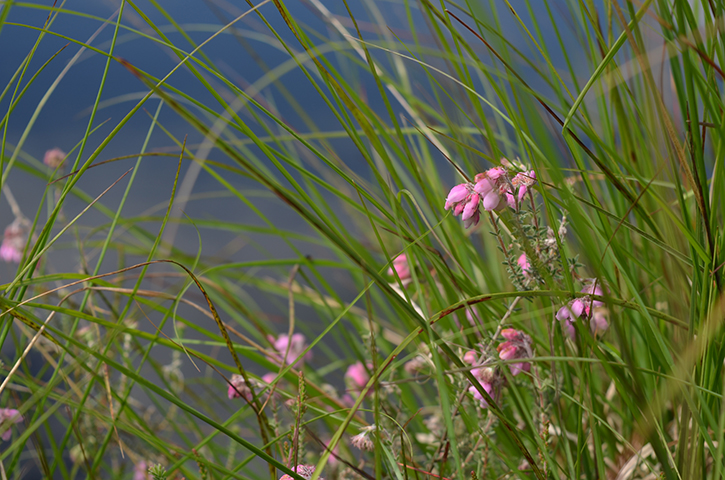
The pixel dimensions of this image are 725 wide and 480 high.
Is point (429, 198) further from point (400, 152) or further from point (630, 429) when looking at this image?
point (630, 429)

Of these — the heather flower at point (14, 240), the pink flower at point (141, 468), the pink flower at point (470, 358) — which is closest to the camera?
the pink flower at point (470, 358)

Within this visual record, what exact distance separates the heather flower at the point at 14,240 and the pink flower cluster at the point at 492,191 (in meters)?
0.92

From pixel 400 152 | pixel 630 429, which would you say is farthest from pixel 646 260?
pixel 400 152


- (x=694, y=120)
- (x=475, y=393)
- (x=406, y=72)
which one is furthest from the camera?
(x=406, y=72)

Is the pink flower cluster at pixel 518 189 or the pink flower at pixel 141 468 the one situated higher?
the pink flower cluster at pixel 518 189

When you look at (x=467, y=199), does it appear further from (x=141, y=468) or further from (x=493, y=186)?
(x=141, y=468)

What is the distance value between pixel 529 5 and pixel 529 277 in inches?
16.0

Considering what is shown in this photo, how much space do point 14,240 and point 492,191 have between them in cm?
118

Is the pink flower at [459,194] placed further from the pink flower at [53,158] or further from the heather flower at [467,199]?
the pink flower at [53,158]

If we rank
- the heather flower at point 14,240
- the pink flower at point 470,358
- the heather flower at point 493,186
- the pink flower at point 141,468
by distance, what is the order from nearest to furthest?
1. the heather flower at point 493,186
2. the pink flower at point 470,358
3. the pink flower at point 141,468
4. the heather flower at point 14,240

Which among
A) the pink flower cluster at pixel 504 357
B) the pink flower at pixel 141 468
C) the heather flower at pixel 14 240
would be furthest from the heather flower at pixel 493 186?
the heather flower at pixel 14 240

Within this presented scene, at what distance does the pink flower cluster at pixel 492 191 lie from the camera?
41 cm

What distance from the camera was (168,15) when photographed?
1.92 feet

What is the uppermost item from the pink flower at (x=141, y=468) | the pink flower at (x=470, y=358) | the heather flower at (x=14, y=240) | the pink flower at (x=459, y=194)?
the heather flower at (x=14, y=240)
